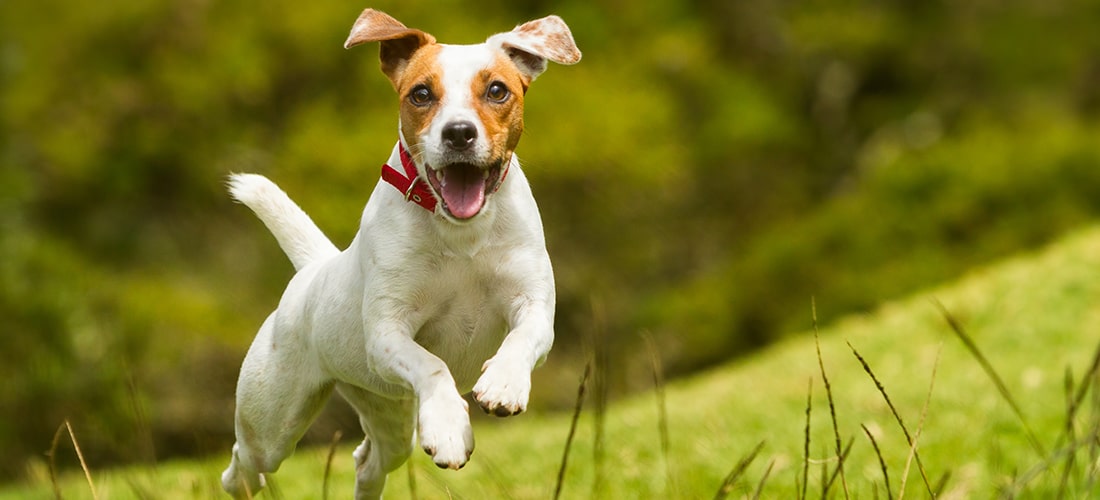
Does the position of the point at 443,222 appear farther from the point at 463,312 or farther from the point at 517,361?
the point at 517,361

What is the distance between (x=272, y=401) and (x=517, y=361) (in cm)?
150

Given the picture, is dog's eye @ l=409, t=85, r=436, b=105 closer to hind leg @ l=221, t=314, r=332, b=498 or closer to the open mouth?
the open mouth

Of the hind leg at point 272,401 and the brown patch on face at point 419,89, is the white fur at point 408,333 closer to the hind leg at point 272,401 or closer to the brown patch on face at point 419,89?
the hind leg at point 272,401

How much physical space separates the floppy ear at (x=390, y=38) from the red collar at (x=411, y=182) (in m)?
0.26

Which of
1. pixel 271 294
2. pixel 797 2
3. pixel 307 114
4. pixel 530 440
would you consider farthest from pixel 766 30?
pixel 530 440

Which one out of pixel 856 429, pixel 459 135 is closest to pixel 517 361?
pixel 459 135

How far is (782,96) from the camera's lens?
30625mm

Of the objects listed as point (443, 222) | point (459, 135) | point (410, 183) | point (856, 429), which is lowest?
point (856, 429)

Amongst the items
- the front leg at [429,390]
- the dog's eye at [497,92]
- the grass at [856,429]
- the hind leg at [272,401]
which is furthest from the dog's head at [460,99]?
the hind leg at [272,401]

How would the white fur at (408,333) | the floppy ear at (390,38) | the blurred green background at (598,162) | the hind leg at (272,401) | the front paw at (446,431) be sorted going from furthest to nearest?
1. the blurred green background at (598,162)
2. the hind leg at (272,401)
3. the floppy ear at (390,38)
4. the white fur at (408,333)
5. the front paw at (446,431)

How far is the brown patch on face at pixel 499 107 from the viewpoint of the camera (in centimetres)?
368

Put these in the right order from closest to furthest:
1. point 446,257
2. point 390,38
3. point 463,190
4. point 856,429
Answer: point 463,190
point 390,38
point 446,257
point 856,429

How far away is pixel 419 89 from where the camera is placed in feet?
12.3

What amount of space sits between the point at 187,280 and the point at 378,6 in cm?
612
